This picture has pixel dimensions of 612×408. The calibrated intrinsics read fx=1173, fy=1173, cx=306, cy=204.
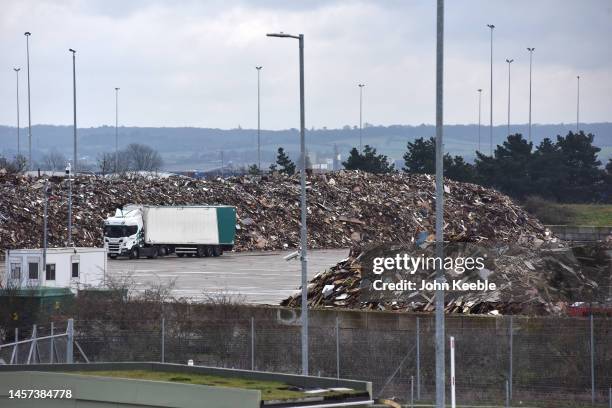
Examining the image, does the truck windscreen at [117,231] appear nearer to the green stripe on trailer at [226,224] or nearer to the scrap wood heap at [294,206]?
the scrap wood heap at [294,206]

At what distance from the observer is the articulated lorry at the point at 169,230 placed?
72312 mm

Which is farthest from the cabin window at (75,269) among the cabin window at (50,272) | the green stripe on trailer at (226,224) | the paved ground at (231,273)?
the green stripe on trailer at (226,224)

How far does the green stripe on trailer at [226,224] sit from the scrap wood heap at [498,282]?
3265 centimetres

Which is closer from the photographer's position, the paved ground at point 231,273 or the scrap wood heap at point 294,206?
the paved ground at point 231,273

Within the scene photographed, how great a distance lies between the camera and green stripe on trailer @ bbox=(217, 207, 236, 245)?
2963 inches

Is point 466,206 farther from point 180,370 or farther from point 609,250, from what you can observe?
Result: point 180,370

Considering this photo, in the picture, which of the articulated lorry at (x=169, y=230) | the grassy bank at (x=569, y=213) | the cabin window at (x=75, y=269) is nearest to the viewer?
the cabin window at (x=75, y=269)

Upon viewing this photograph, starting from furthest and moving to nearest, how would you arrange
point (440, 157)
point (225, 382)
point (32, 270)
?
point (32, 270) → point (440, 157) → point (225, 382)

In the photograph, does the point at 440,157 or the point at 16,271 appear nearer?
the point at 440,157

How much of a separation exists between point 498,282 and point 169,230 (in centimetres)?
3826

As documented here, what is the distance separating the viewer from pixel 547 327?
108 feet

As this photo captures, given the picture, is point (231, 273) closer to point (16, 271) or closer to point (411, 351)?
point (16, 271)

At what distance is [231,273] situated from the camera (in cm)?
6203

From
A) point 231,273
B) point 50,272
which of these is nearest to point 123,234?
point 231,273
